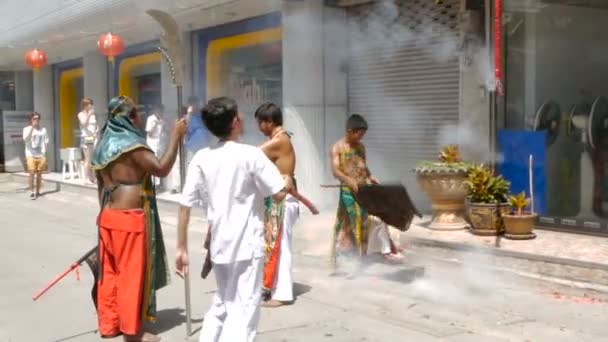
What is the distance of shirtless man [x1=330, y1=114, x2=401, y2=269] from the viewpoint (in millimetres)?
7352

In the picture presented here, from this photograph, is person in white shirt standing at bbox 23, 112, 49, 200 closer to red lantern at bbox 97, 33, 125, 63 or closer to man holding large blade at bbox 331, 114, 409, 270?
red lantern at bbox 97, 33, 125, 63

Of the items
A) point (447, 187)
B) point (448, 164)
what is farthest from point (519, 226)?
point (448, 164)

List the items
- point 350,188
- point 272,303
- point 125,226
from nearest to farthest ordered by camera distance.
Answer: point 125,226 < point 272,303 < point 350,188

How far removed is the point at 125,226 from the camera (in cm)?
516

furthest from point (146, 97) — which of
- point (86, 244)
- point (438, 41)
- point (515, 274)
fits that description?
point (515, 274)

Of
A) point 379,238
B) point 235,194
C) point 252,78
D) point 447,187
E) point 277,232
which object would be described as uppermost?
point 252,78

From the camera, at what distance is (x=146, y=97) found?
17.1m

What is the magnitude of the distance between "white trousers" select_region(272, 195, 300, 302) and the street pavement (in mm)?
145

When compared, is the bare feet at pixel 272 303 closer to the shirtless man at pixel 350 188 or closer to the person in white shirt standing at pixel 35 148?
the shirtless man at pixel 350 188

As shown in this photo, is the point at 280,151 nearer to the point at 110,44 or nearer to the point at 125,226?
the point at 125,226

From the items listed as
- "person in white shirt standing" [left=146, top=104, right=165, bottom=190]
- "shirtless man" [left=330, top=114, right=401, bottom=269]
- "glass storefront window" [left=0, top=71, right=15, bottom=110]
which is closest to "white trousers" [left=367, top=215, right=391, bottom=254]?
"shirtless man" [left=330, top=114, right=401, bottom=269]

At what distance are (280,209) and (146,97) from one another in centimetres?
1144

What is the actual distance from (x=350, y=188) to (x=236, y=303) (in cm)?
339

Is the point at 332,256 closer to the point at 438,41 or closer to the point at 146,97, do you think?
the point at 438,41
